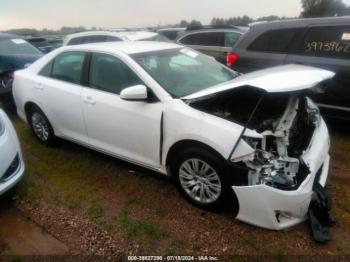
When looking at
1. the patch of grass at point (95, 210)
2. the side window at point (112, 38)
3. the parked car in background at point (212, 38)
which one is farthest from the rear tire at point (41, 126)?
the parked car in background at point (212, 38)

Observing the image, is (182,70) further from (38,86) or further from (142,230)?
(38,86)

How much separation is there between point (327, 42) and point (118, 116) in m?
3.30

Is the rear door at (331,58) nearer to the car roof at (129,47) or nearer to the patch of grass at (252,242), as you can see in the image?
the car roof at (129,47)

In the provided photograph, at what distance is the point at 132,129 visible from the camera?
12.0 feet

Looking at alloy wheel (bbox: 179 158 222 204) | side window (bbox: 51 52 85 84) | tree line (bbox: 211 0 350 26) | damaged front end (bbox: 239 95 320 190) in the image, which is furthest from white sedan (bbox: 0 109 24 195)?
tree line (bbox: 211 0 350 26)

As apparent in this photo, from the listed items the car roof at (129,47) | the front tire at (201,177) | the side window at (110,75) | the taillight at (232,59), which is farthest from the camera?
the taillight at (232,59)

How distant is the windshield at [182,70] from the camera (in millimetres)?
3652

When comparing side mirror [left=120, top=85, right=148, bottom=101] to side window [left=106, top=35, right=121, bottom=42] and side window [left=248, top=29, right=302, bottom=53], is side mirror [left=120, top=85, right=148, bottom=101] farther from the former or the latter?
side window [left=106, top=35, right=121, bottom=42]

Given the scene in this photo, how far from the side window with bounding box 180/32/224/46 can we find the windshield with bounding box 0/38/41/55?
4364 mm

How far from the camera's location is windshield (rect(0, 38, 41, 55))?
7371 millimetres

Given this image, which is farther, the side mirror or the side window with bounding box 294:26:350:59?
the side window with bounding box 294:26:350:59

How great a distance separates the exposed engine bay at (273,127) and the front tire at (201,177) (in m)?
0.26

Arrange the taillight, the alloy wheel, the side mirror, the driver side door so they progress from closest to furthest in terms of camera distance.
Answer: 1. the alloy wheel
2. the side mirror
3. the driver side door
4. the taillight

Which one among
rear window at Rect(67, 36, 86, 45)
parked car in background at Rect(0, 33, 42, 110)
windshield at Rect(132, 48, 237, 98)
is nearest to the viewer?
windshield at Rect(132, 48, 237, 98)
